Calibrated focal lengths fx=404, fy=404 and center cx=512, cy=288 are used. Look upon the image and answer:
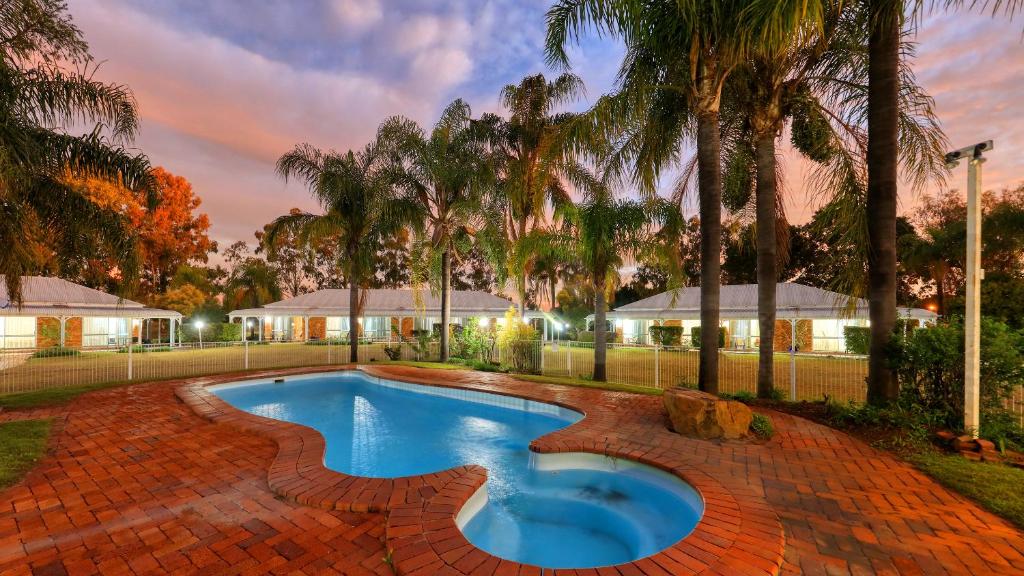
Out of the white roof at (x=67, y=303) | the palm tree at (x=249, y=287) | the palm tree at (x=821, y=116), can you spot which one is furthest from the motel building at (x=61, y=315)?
the palm tree at (x=821, y=116)

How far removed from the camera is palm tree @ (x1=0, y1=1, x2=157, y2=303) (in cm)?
604

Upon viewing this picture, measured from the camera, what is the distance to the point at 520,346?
1267 cm

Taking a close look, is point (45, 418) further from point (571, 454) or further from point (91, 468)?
point (571, 454)

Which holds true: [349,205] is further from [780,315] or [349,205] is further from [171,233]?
[171,233]

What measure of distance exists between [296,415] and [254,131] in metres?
13.1

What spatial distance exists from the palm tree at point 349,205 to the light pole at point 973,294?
12714mm

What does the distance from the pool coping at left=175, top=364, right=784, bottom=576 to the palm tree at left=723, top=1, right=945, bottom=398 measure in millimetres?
4839

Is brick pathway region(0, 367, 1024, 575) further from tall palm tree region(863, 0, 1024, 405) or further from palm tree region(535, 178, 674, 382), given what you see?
palm tree region(535, 178, 674, 382)

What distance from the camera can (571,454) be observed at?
5.23 meters

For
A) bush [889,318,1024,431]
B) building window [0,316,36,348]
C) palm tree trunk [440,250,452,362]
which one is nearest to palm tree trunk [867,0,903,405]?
bush [889,318,1024,431]

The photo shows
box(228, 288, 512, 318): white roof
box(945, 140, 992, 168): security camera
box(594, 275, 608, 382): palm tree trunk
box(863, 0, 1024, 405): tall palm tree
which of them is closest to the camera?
box(945, 140, 992, 168): security camera

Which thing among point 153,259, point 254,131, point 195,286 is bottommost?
point 195,286

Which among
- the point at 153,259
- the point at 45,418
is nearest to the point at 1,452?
the point at 45,418

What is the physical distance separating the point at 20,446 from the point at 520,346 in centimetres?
996
